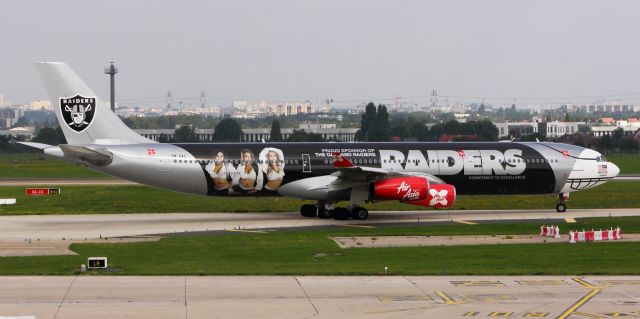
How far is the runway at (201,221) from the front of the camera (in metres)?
42.4

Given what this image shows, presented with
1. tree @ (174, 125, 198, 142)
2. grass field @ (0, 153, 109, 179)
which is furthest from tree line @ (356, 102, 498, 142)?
grass field @ (0, 153, 109, 179)

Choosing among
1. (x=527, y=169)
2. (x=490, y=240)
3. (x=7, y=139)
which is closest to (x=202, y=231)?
(x=490, y=240)

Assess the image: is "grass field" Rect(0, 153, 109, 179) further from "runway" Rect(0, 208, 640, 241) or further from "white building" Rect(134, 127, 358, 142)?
"runway" Rect(0, 208, 640, 241)

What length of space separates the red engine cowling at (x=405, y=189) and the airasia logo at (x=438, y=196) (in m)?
0.37

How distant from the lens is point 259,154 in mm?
48469

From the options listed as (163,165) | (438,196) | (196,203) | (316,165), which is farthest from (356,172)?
(196,203)

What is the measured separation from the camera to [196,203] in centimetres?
5688

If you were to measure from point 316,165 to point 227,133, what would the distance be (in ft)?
333

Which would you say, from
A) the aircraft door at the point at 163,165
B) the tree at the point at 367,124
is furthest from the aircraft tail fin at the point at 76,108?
the tree at the point at 367,124

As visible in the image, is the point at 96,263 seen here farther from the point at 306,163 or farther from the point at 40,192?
the point at 40,192

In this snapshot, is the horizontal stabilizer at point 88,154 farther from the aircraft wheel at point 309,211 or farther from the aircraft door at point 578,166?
the aircraft door at point 578,166

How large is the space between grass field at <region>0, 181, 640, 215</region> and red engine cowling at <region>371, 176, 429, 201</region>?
8.20 meters
